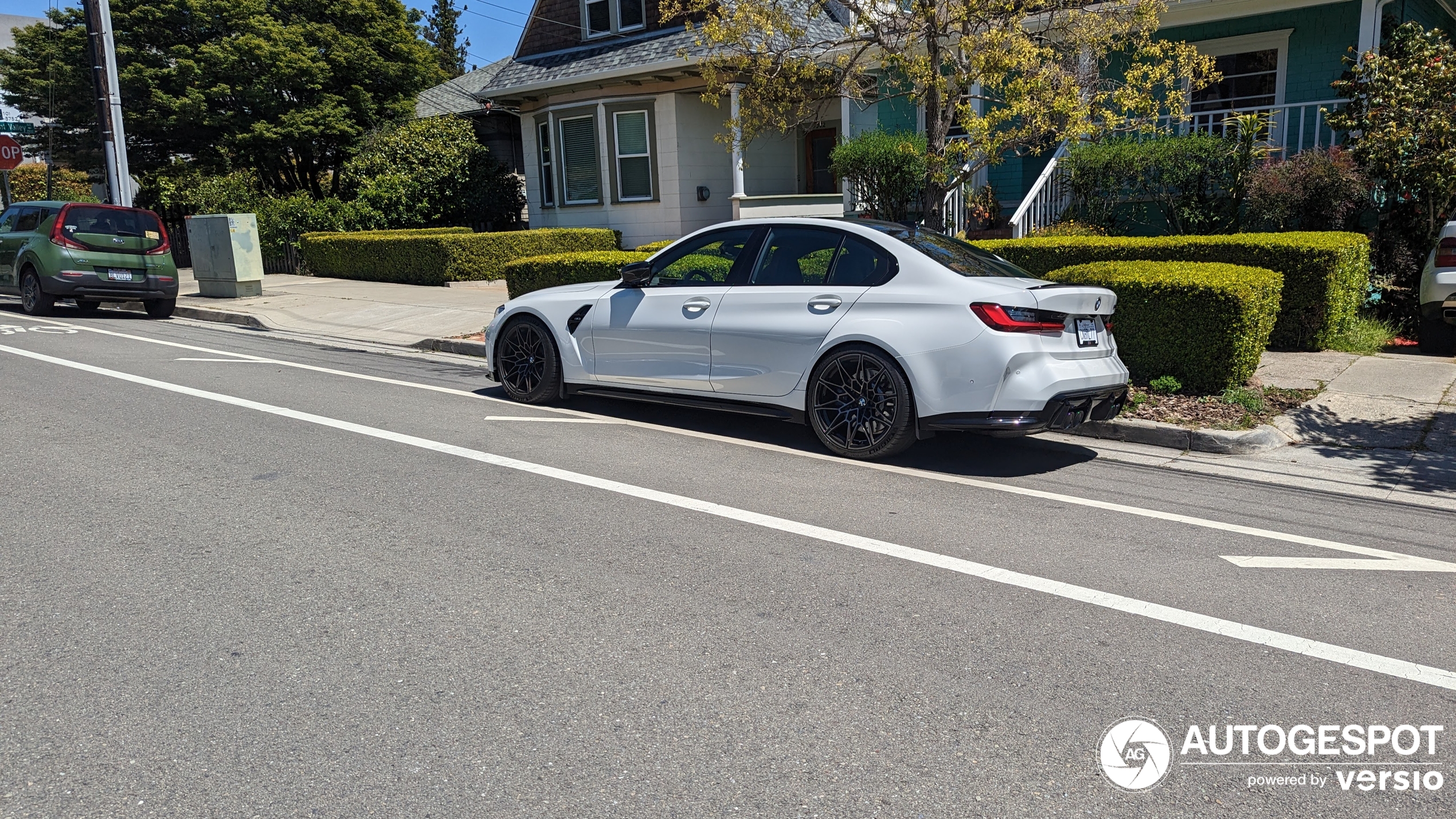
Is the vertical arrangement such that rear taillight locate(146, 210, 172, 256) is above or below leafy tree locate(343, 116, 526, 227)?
below

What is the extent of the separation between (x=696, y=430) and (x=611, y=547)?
9.44 ft

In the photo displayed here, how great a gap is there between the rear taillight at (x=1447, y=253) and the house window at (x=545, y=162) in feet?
57.1

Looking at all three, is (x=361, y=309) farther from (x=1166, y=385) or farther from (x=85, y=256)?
(x=1166, y=385)

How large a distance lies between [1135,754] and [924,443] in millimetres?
4405

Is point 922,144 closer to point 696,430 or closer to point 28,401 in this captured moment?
point 696,430

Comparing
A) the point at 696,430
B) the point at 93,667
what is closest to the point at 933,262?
the point at 696,430

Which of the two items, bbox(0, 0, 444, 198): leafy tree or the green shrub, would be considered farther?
bbox(0, 0, 444, 198): leafy tree

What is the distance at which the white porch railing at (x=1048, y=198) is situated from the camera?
14.8 m

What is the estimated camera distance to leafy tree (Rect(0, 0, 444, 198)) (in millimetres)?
25578

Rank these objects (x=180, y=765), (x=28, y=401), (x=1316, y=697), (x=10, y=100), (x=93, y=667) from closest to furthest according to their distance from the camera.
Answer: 1. (x=180, y=765)
2. (x=1316, y=697)
3. (x=93, y=667)
4. (x=28, y=401)
5. (x=10, y=100)

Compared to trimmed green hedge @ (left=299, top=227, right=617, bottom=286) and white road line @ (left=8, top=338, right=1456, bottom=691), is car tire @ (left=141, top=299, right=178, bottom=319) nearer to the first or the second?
trimmed green hedge @ (left=299, top=227, right=617, bottom=286)

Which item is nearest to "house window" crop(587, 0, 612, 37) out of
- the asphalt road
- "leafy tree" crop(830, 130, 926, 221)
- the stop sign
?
"leafy tree" crop(830, 130, 926, 221)

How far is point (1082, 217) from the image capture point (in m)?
14.8

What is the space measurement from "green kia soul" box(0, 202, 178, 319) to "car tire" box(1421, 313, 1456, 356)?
52.1 ft
